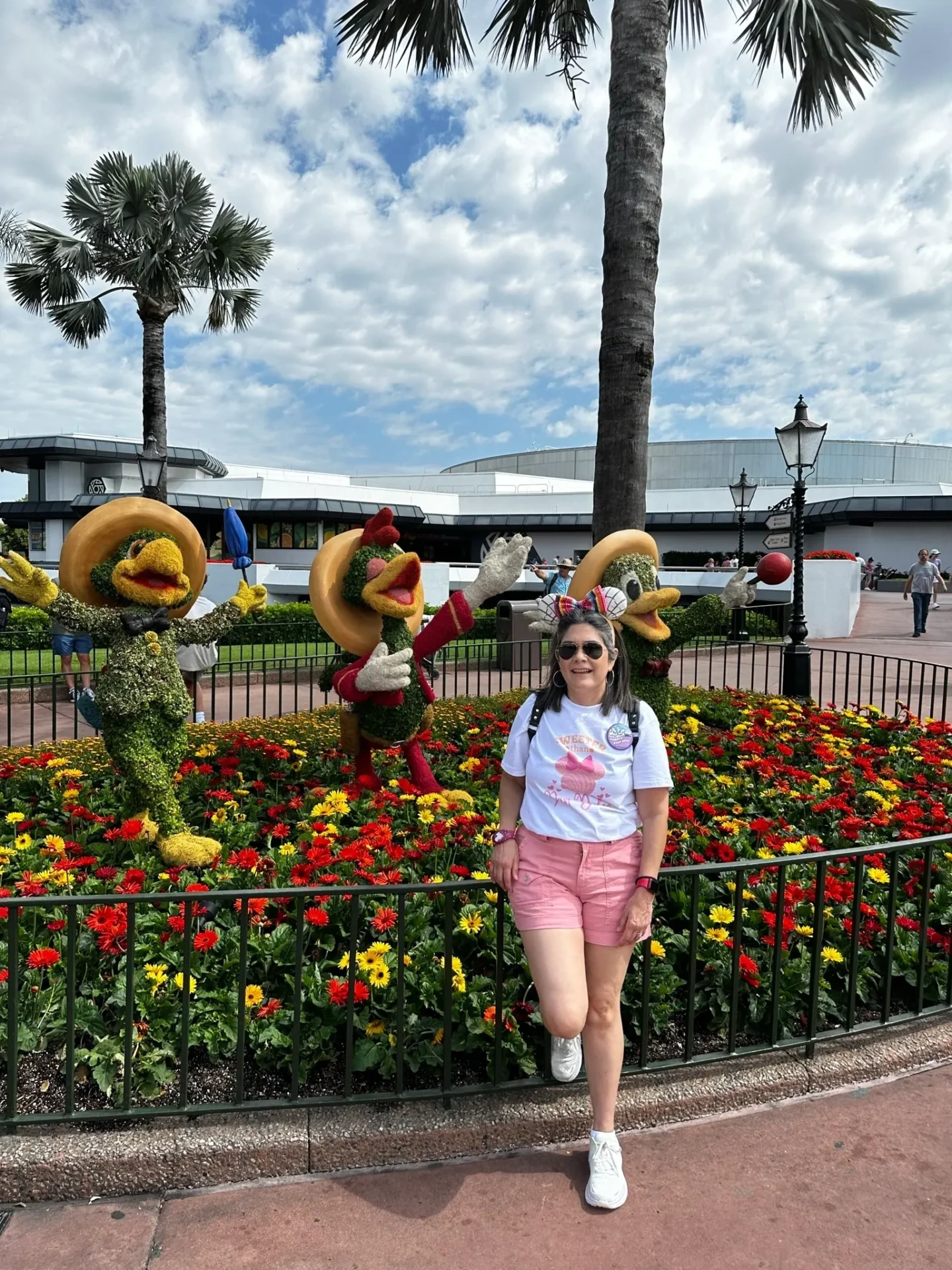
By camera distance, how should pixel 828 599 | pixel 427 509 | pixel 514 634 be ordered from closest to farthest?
pixel 514 634 < pixel 828 599 < pixel 427 509

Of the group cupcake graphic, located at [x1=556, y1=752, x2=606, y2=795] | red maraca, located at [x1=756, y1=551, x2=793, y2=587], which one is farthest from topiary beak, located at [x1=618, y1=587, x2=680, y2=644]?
cupcake graphic, located at [x1=556, y1=752, x2=606, y2=795]

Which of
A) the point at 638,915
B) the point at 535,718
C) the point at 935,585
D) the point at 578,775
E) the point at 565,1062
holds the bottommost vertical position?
the point at 565,1062

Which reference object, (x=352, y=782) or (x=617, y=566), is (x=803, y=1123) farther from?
(x=617, y=566)

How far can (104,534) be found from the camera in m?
4.54

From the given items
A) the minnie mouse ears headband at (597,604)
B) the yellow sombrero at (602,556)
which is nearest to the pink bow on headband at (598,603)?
the minnie mouse ears headband at (597,604)

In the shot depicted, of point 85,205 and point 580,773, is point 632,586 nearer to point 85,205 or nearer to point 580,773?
point 580,773

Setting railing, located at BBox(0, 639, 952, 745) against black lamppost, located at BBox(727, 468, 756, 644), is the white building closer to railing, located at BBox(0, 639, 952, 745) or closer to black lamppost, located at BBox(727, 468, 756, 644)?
black lamppost, located at BBox(727, 468, 756, 644)

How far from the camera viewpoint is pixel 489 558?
4.59 m

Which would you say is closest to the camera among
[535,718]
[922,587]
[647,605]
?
[535,718]

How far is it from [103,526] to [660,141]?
5650mm

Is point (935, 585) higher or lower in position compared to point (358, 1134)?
higher

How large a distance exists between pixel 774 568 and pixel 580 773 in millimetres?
3829

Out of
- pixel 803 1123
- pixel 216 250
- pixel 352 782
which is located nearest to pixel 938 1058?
pixel 803 1123

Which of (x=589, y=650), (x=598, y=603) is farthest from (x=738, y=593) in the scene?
(x=589, y=650)
